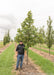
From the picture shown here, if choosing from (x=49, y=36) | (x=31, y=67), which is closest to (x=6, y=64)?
(x=31, y=67)

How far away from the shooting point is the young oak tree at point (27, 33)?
879cm

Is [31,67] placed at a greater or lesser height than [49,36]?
lesser

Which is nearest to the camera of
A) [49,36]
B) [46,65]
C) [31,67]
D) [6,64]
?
[31,67]

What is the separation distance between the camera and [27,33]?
896 cm

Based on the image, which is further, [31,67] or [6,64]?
[6,64]

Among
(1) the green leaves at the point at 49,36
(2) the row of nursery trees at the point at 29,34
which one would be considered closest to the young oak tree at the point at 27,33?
(2) the row of nursery trees at the point at 29,34

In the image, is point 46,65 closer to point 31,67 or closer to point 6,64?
point 31,67

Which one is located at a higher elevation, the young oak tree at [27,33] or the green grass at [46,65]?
the young oak tree at [27,33]

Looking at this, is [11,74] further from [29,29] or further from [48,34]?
[48,34]

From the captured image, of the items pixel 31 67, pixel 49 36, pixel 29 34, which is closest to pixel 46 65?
pixel 31 67

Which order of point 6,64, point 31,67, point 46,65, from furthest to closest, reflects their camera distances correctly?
point 6,64 < point 46,65 < point 31,67

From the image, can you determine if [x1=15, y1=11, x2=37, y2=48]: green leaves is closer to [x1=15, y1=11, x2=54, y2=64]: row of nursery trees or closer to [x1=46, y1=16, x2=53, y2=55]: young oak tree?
[x1=15, y1=11, x2=54, y2=64]: row of nursery trees

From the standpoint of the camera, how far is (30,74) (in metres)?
5.97

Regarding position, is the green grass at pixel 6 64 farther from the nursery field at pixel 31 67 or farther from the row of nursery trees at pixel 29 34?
the row of nursery trees at pixel 29 34
